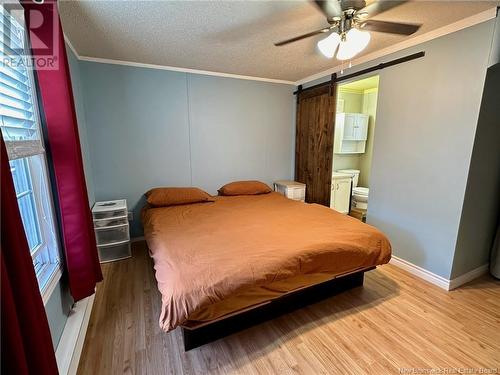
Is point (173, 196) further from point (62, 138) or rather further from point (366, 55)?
point (366, 55)

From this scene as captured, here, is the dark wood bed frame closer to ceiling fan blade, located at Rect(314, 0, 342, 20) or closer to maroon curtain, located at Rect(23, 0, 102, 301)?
maroon curtain, located at Rect(23, 0, 102, 301)

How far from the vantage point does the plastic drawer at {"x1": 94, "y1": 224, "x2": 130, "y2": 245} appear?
8.76ft

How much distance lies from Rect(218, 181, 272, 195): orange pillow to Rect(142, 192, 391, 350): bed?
0.90m

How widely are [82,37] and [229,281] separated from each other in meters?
2.54

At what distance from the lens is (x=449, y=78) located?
2102 millimetres

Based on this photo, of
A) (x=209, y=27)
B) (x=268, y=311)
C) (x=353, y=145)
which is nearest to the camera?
(x=268, y=311)

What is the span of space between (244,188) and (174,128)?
1.28 meters

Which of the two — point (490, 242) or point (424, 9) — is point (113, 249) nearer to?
point (424, 9)

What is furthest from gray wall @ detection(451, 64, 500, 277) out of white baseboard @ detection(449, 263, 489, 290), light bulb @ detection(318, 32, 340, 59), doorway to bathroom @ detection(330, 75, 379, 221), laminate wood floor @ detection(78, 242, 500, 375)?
doorway to bathroom @ detection(330, 75, 379, 221)

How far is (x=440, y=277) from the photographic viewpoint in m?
2.27

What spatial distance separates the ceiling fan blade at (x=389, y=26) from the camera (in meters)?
1.57

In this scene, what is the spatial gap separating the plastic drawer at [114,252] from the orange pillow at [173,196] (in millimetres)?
582

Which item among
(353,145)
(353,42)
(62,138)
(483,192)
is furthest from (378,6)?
(353,145)

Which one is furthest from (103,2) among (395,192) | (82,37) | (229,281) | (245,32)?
(395,192)
